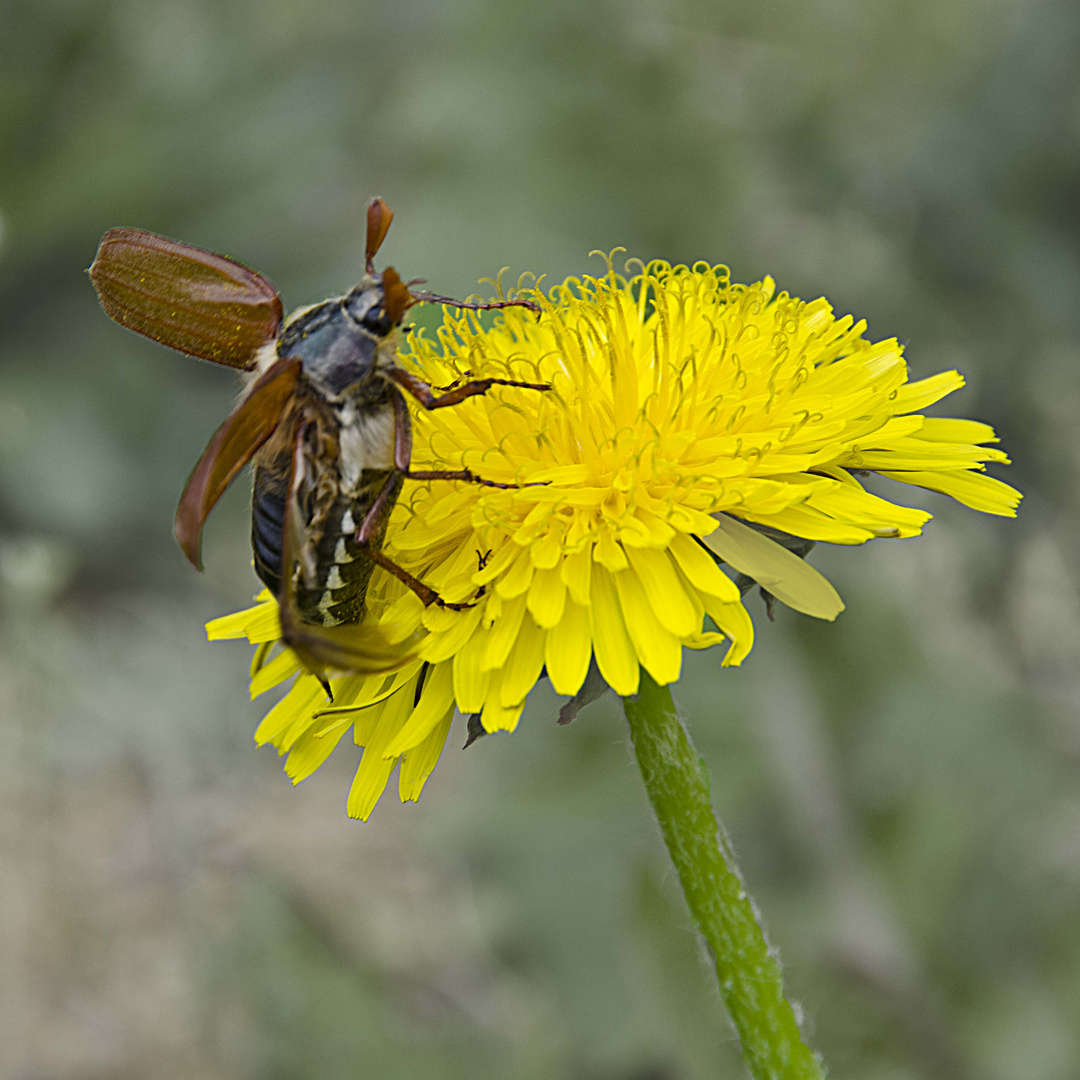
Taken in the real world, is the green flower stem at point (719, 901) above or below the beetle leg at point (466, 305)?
below

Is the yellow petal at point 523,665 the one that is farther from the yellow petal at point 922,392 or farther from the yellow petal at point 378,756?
the yellow petal at point 922,392

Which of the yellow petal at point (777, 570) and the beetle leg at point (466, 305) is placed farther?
the beetle leg at point (466, 305)

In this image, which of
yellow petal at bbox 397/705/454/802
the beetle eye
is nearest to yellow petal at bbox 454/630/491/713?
yellow petal at bbox 397/705/454/802

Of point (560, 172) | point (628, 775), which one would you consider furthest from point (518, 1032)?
point (560, 172)

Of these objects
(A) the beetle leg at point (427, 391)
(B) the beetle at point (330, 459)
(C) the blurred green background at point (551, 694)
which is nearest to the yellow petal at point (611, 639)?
(B) the beetle at point (330, 459)

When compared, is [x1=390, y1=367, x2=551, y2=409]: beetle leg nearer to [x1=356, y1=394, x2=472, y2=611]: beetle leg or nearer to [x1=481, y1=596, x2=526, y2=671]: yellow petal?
[x1=356, y1=394, x2=472, y2=611]: beetle leg

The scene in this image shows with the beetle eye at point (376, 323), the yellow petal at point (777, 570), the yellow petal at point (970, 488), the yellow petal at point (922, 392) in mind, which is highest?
the yellow petal at point (922, 392)
